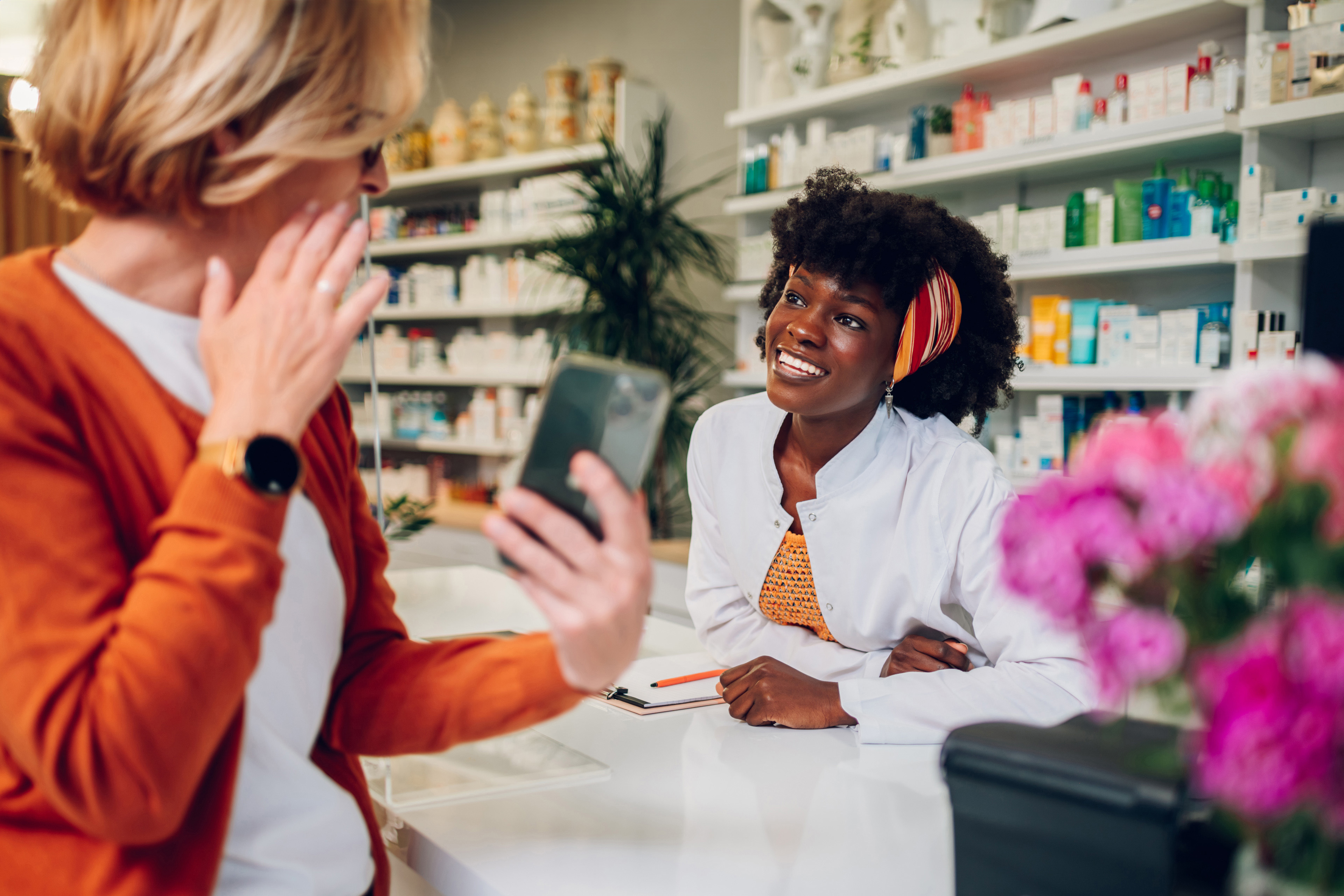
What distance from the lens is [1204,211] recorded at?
2.80 meters

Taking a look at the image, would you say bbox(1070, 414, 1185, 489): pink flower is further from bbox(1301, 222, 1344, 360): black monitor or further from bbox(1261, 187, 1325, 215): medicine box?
bbox(1261, 187, 1325, 215): medicine box

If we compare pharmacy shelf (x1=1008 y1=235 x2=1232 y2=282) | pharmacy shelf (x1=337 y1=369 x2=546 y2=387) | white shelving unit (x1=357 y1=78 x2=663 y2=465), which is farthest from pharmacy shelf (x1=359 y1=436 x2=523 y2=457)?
pharmacy shelf (x1=1008 y1=235 x2=1232 y2=282)

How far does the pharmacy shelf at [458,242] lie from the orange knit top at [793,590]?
3.09 metres

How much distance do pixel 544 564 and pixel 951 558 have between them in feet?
3.60

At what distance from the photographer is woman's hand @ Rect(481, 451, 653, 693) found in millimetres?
711

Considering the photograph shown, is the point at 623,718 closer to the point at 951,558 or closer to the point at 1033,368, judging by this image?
the point at 951,558

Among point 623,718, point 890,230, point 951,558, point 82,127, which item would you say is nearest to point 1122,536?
point 82,127

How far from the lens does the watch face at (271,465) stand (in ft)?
2.14

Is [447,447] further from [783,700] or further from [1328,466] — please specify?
[1328,466]

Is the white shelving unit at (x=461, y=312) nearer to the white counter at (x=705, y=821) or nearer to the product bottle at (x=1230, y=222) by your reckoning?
the product bottle at (x=1230, y=222)

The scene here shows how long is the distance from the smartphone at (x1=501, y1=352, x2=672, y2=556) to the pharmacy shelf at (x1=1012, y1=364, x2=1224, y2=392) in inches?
96.4

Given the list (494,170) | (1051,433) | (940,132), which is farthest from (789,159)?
(494,170)

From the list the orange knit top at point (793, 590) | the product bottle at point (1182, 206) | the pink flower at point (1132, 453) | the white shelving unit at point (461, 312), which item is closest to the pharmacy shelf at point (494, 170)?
the white shelving unit at point (461, 312)

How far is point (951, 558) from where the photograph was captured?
65.6 inches
